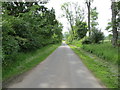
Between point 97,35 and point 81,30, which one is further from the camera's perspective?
point 81,30

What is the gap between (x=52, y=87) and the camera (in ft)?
14.3

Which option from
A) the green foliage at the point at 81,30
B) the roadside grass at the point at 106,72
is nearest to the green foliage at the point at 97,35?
the roadside grass at the point at 106,72

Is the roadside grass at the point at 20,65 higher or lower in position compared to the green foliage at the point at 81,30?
lower

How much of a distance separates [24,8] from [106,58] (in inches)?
511

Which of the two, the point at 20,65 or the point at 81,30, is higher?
the point at 81,30

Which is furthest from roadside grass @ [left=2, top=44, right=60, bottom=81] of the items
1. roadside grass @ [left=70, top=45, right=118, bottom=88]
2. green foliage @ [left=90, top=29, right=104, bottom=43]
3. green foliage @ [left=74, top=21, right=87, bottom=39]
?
green foliage @ [left=74, top=21, right=87, bottom=39]

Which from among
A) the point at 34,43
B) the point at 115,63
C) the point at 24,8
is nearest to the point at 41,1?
the point at 24,8

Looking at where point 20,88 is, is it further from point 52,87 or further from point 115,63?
point 115,63

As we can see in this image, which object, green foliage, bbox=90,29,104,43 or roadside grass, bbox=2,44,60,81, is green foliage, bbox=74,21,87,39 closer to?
green foliage, bbox=90,29,104,43

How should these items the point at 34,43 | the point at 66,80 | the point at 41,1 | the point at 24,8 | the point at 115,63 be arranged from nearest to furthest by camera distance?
1. the point at 66,80
2. the point at 115,63
3. the point at 34,43
4. the point at 24,8
5. the point at 41,1

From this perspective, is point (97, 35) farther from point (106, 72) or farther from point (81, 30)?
point (81, 30)

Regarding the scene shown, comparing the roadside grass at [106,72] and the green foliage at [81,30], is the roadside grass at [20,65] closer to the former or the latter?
the roadside grass at [106,72]

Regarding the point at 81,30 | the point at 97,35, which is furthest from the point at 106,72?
the point at 81,30

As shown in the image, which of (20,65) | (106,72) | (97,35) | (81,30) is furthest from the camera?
(81,30)
